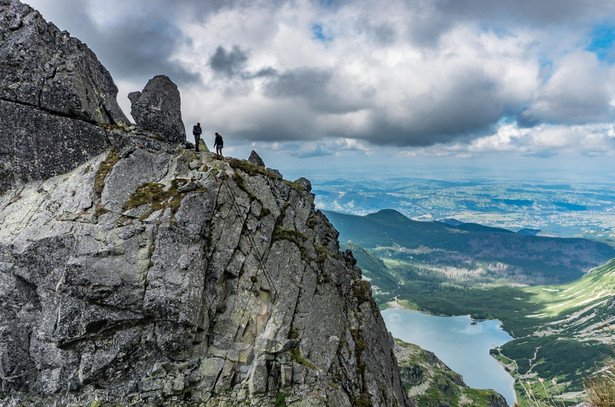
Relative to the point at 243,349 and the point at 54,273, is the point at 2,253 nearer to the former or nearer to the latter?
the point at 54,273

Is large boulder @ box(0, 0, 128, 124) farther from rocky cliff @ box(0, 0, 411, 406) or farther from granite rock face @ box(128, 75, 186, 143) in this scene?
granite rock face @ box(128, 75, 186, 143)

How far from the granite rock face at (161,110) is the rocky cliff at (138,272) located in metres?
0.71

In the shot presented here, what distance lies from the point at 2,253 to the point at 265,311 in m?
22.2

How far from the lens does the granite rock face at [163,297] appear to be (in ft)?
81.4

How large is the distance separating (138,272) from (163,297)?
296 centimetres

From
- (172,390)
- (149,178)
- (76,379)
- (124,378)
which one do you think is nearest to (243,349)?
(172,390)

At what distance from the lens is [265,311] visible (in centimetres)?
A: 3123

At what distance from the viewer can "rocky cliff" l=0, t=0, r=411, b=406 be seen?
82.1 feet

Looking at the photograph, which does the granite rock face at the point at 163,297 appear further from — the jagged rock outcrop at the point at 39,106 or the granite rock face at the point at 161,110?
the granite rock face at the point at 161,110

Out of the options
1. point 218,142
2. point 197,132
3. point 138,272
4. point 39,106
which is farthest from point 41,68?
point 138,272

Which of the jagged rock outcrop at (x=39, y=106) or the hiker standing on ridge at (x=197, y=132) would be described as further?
the hiker standing on ridge at (x=197, y=132)

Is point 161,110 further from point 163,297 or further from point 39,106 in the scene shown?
point 163,297

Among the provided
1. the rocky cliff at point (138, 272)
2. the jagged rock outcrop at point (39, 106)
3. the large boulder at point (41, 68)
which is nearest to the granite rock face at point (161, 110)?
the rocky cliff at point (138, 272)

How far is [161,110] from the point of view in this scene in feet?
130
